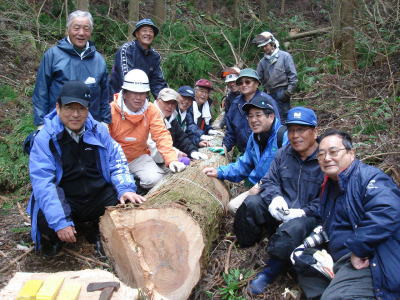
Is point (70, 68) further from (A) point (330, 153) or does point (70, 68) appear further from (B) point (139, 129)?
(A) point (330, 153)

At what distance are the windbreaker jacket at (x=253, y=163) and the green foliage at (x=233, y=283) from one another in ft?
3.90

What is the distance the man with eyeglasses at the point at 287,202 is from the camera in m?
3.40

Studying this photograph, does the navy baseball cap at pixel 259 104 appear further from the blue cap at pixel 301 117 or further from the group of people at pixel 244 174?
the blue cap at pixel 301 117

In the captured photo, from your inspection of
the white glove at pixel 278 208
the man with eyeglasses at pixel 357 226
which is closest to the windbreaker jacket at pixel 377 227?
the man with eyeglasses at pixel 357 226

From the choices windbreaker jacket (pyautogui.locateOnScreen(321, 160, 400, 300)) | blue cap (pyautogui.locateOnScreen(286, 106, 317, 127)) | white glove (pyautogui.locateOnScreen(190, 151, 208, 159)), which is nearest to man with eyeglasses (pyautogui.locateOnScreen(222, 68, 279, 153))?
white glove (pyautogui.locateOnScreen(190, 151, 208, 159))

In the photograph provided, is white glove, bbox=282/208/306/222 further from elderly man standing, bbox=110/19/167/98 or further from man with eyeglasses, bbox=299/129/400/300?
elderly man standing, bbox=110/19/167/98

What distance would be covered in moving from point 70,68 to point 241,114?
7.67 ft

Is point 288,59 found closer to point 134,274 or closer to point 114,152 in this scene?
point 114,152

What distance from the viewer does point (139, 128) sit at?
4.75 meters

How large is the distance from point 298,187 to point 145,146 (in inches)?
80.8

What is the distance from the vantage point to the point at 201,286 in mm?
3607

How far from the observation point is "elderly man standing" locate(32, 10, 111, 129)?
14.3 feet

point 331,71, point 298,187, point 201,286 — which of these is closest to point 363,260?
point 298,187

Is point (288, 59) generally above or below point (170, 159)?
above
